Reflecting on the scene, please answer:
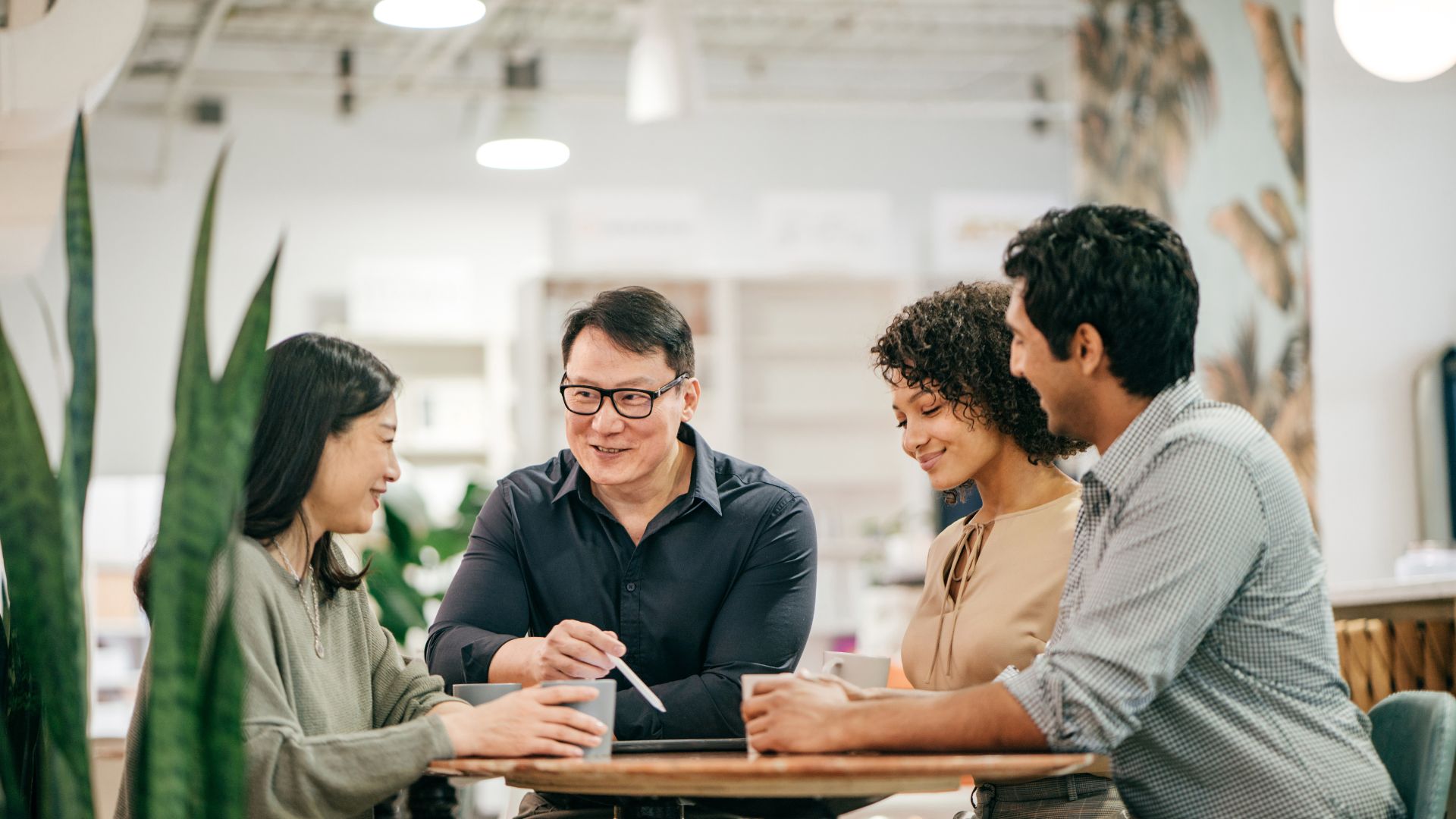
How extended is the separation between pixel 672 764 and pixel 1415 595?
1778 mm

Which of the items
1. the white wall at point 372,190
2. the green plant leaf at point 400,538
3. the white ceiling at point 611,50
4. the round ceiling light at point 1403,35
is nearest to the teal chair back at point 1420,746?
the round ceiling light at point 1403,35

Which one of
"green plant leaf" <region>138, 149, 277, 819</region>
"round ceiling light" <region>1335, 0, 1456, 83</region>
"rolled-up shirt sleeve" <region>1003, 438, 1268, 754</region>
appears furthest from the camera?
"round ceiling light" <region>1335, 0, 1456, 83</region>

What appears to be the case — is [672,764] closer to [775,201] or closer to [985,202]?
[775,201]

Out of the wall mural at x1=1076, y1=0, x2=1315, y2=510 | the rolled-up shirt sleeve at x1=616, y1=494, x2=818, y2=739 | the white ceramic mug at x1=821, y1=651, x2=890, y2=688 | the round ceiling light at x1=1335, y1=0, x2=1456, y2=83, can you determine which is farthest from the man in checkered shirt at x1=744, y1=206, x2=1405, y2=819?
the wall mural at x1=1076, y1=0, x2=1315, y2=510

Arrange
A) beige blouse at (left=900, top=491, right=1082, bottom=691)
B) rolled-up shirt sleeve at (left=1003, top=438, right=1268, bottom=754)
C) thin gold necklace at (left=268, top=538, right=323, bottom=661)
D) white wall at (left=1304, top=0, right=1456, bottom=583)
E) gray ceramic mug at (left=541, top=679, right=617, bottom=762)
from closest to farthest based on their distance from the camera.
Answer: rolled-up shirt sleeve at (left=1003, top=438, right=1268, bottom=754)
gray ceramic mug at (left=541, top=679, right=617, bottom=762)
thin gold necklace at (left=268, top=538, right=323, bottom=661)
beige blouse at (left=900, top=491, right=1082, bottom=691)
white wall at (left=1304, top=0, right=1456, bottom=583)

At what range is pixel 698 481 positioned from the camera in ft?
8.23

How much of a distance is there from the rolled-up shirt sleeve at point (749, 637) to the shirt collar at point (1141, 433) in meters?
0.70

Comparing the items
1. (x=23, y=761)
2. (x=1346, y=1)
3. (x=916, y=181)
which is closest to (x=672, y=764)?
(x=23, y=761)

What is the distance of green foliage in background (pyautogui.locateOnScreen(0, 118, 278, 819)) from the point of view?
4.68 feet

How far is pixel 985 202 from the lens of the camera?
33.7ft

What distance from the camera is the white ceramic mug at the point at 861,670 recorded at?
1854 mm

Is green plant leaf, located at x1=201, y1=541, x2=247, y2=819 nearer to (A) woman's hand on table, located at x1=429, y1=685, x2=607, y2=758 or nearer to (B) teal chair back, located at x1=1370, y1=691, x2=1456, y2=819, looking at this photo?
(A) woman's hand on table, located at x1=429, y1=685, x2=607, y2=758

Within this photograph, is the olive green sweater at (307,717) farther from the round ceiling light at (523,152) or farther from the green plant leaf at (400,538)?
the round ceiling light at (523,152)

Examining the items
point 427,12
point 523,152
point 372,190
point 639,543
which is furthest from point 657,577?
point 372,190
